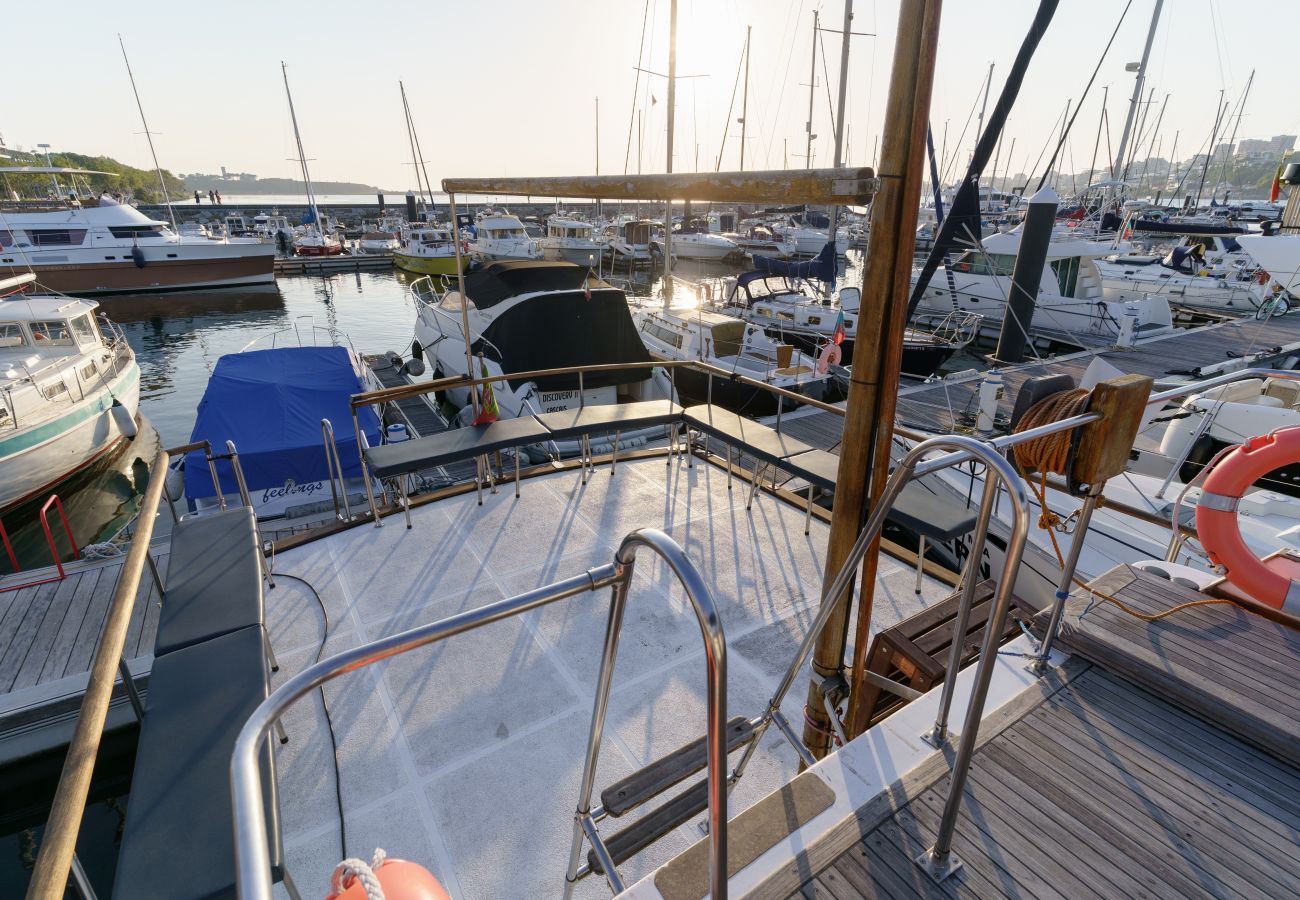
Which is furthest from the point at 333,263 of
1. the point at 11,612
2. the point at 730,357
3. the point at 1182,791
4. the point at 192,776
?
the point at 1182,791

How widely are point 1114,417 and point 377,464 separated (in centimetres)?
533

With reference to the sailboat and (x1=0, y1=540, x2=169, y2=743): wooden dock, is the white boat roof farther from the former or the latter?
the sailboat

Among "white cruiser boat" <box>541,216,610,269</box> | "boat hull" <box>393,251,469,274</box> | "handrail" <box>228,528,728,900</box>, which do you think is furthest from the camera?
"boat hull" <box>393,251,469,274</box>

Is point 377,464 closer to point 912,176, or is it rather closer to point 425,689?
point 425,689

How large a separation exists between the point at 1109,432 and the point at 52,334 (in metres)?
18.6

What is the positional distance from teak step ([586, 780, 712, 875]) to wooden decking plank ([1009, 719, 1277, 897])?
1.30 meters

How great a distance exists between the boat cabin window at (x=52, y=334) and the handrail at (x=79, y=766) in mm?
15321

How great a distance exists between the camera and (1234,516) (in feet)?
10.2

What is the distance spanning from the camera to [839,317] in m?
16.8

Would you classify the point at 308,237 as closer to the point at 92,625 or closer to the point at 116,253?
the point at 116,253

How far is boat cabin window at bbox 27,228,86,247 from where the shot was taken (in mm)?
29031

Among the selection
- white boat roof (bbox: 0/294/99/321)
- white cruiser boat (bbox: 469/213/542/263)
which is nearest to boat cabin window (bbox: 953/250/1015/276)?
white boat roof (bbox: 0/294/99/321)

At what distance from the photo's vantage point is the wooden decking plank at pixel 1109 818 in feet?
6.46

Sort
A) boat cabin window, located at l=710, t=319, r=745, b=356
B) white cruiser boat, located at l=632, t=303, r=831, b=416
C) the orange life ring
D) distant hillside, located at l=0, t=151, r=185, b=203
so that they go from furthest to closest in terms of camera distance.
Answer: distant hillside, located at l=0, t=151, r=185, b=203
boat cabin window, located at l=710, t=319, r=745, b=356
white cruiser boat, located at l=632, t=303, r=831, b=416
the orange life ring
